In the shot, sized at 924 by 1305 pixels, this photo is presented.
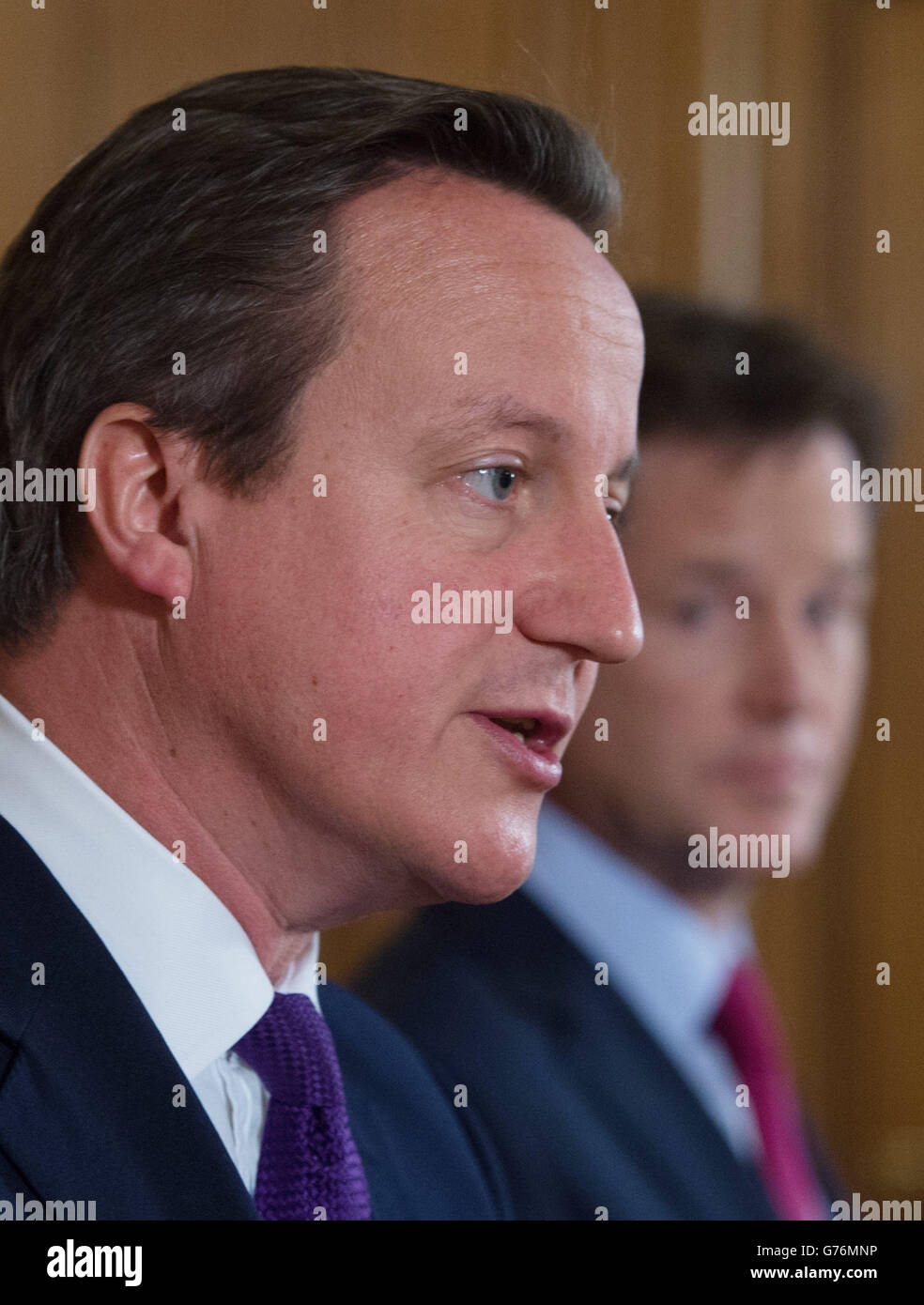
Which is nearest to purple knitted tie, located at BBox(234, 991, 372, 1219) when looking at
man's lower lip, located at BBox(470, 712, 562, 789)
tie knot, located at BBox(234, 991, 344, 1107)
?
tie knot, located at BBox(234, 991, 344, 1107)

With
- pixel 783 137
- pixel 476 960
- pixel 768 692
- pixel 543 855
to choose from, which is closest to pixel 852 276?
pixel 783 137

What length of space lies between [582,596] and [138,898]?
243mm

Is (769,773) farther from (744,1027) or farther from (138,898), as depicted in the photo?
(138,898)

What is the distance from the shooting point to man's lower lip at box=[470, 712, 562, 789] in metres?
0.67

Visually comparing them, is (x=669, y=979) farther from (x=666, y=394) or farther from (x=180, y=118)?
(x=180, y=118)

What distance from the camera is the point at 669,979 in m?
1.32

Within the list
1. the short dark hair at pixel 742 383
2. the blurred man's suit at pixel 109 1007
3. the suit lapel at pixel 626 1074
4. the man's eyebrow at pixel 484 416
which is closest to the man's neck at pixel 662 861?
the suit lapel at pixel 626 1074

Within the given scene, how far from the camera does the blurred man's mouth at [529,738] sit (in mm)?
669

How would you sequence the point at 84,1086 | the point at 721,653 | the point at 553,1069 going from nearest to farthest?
the point at 84,1086
the point at 553,1069
the point at 721,653

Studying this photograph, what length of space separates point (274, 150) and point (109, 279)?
0.32 ft

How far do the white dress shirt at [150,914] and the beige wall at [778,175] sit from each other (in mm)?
422

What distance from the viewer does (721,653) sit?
4.17ft

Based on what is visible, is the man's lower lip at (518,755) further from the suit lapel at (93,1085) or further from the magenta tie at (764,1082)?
the magenta tie at (764,1082)

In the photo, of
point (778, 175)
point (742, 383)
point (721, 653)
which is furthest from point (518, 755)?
point (778, 175)
